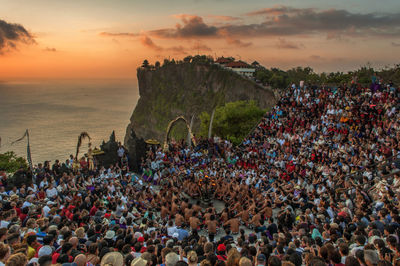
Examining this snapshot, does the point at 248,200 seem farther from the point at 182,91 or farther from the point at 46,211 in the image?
the point at 182,91

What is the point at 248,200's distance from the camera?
44.0 ft

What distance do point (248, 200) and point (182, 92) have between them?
2603 inches

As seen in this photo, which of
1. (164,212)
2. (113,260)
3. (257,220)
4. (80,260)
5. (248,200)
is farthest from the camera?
(248,200)

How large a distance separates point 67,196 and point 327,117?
17.1 metres

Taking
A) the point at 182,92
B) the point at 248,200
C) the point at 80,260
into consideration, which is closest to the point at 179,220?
the point at 248,200

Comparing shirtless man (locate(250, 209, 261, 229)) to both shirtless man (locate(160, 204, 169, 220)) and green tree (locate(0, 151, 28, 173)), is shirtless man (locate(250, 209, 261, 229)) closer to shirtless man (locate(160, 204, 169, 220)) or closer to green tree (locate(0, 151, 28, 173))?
shirtless man (locate(160, 204, 169, 220))

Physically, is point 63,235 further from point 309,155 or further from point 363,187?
point 309,155

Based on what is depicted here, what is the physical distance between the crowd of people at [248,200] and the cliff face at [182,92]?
3419 cm

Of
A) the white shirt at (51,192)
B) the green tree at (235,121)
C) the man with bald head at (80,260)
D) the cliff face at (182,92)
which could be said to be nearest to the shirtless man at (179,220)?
the white shirt at (51,192)

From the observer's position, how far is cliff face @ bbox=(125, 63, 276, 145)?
62844mm

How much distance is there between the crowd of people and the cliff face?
34.2 metres

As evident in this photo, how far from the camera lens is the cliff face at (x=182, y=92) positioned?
206 ft

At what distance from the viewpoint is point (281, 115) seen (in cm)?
2378

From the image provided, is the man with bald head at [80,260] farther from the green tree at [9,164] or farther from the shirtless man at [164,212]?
the green tree at [9,164]
